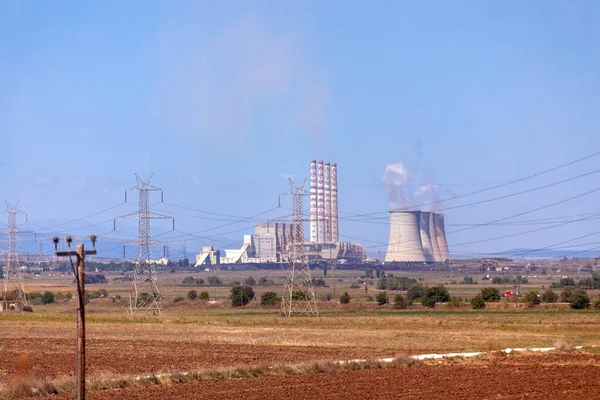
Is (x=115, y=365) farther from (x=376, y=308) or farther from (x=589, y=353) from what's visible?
(x=376, y=308)

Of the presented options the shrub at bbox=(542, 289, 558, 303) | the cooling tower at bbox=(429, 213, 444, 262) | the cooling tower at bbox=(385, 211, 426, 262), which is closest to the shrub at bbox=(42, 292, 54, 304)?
the shrub at bbox=(542, 289, 558, 303)

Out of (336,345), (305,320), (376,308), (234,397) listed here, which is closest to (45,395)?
(234,397)

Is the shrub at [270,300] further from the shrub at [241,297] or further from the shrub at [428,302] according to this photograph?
the shrub at [428,302]

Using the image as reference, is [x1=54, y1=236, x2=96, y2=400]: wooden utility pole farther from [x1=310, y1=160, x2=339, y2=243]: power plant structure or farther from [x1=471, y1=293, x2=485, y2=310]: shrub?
[x1=310, y1=160, x2=339, y2=243]: power plant structure

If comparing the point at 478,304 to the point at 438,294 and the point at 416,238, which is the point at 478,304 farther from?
the point at 416,238

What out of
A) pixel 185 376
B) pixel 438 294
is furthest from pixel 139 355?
pixel 438 294
